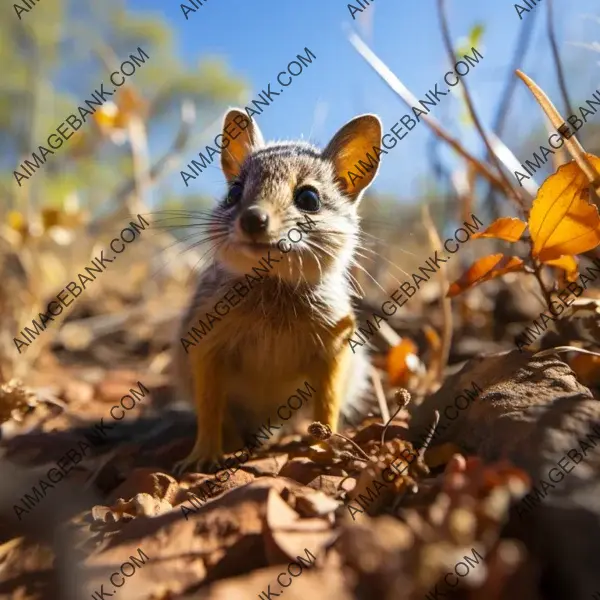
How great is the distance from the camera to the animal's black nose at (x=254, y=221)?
2.97 meters

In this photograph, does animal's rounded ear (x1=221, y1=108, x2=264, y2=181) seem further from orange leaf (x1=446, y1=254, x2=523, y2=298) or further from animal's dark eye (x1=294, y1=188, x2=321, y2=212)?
orange leaf (x1=446, y1=254, x2=523, y2=298)

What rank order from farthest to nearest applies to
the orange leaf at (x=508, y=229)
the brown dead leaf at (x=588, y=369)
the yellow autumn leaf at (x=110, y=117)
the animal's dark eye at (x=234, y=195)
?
the yellow autumn leaf at (x=110, y=117), the animal's dark eye at (x=234, y=195), the brown dead leaf at (x=588, y=369), the orange leaf at (x=508, y=229)

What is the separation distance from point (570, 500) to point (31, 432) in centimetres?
330

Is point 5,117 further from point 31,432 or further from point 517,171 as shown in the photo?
point 517,171

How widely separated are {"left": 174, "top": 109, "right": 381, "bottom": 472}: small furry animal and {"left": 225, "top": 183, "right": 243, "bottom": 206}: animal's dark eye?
0.01m

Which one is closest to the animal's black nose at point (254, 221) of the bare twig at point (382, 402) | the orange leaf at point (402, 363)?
the bare twig at point (382, 402)

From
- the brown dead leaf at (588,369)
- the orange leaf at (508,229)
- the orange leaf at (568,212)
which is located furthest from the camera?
the brown dead leaf at (588,369)

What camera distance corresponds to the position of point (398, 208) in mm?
8633

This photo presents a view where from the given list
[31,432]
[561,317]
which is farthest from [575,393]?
[31,432]

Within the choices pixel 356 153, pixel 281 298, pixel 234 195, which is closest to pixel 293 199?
pixel 234 195

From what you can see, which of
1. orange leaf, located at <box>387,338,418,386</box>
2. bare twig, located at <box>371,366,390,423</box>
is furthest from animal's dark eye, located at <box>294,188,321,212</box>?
bare twig, located at <box>371,366,390,423</box>

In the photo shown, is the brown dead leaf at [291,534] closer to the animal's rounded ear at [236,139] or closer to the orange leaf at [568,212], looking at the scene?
the orange leaf at [568,212]

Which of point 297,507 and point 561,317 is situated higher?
point 561,317

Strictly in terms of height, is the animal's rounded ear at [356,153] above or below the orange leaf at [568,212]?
below
